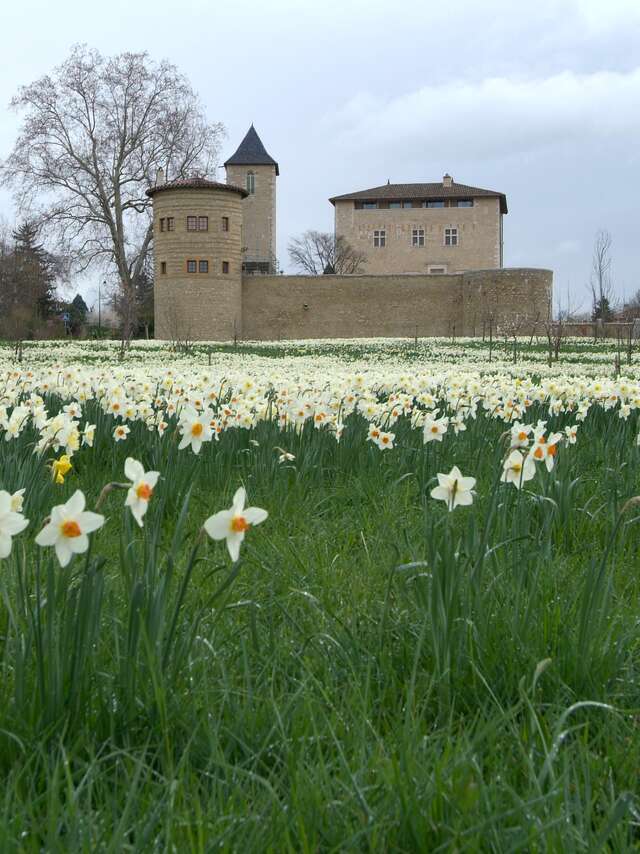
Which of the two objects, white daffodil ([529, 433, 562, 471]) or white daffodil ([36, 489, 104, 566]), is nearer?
white daffodil ([36, 489, 104, 566])

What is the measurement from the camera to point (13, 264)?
4788 cm

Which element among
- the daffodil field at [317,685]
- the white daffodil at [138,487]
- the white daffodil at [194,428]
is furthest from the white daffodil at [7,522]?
the white daffodil at [194,428]

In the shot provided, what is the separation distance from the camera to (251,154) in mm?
64812

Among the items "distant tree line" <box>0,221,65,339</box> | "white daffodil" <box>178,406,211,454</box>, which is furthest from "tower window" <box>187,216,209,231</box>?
"white daffodil" <box>178,406,211,454</box>

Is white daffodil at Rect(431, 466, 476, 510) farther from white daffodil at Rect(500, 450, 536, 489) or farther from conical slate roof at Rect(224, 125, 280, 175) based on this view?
conical slate roof at Rect(224, 125, 280, 175)

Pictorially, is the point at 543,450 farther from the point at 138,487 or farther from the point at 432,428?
the point at 138,487

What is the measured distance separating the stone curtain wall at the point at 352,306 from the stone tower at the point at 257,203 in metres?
16.3

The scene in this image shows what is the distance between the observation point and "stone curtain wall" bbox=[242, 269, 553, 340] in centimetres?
4569

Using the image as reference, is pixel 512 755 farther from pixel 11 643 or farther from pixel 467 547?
pixel 11 643

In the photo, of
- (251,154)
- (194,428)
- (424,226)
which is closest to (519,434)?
(194,428)

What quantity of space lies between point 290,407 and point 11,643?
8.87ft

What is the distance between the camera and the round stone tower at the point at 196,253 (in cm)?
4259

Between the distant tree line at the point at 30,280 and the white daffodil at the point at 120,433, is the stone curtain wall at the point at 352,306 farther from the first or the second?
the white daffodil at the point at 120,433

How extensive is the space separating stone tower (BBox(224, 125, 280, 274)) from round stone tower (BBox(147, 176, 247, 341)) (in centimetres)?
1784
